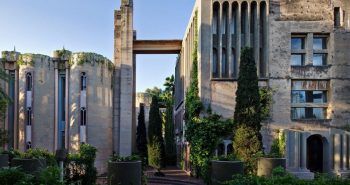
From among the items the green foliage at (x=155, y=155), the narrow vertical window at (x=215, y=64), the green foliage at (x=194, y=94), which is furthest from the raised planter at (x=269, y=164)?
the green foliage at (x=155, y=155)

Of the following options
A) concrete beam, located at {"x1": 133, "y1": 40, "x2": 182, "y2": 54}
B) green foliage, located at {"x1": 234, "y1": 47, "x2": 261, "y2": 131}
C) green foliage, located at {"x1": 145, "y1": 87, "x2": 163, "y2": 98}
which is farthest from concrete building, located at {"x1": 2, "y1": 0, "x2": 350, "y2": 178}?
green foliage, located at {"x1": 145, "y1": 87, "x2": 163, "y2": 98}

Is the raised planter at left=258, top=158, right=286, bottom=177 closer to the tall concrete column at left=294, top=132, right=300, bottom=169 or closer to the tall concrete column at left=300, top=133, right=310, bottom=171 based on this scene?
the tall concrete column at left=294, top=132, right=300, bottom=169

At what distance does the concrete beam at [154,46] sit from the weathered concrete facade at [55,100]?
16.2 feet

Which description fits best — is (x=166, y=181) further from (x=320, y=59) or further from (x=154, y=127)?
(x=320, y=59)

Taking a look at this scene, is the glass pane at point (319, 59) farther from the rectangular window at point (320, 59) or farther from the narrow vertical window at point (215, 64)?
the narrow vertical window at point (215, 64)

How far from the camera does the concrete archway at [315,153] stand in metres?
25.6

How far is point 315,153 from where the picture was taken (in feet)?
84.8

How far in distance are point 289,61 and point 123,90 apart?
48.2 ft

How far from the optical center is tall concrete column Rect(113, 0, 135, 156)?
105 ft

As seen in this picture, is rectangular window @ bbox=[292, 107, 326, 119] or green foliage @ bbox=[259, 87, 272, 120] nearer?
green foliage @ bbox=[259, 87, 272, 120]

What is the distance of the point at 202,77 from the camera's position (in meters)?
24.9

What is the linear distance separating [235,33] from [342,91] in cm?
851

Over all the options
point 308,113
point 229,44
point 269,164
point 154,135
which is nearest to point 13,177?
point 269,164

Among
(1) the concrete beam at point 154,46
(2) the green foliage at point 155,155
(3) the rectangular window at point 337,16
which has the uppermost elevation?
(3) the rectangular window at point 337,16
